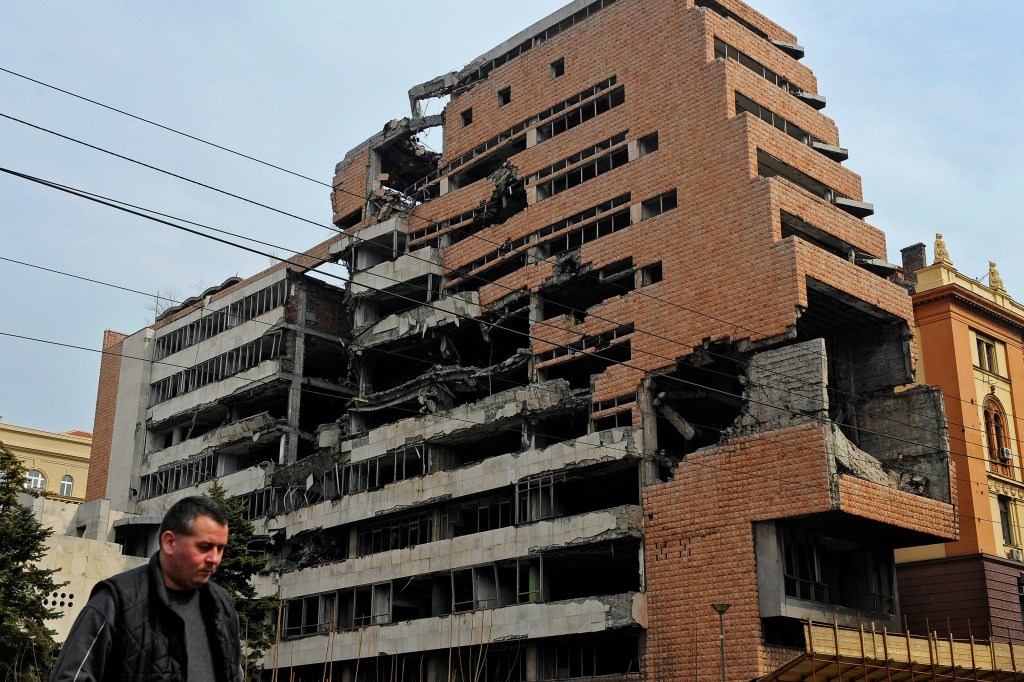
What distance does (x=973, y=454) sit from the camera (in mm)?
46562

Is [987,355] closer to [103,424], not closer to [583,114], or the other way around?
[583,114]

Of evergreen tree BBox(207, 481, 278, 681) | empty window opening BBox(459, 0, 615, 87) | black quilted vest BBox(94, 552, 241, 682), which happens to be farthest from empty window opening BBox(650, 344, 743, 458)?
black quilted vest BBox(94, 552, 241, 682)

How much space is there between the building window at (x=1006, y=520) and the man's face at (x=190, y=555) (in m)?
47.0

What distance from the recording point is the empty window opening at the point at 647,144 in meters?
46.1

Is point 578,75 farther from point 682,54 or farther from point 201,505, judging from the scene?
point 201,505

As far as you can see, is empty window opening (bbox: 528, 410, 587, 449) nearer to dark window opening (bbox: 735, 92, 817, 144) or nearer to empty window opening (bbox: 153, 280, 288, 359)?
dark window opening (bbox: 735, 92, 817, 144)

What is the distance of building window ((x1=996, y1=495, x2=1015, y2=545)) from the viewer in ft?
154

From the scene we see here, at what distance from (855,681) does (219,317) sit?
42.0m

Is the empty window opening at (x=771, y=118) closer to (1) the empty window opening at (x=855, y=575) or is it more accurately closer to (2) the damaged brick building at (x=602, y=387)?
(2) the damaged brick building at (x=602, y=387)

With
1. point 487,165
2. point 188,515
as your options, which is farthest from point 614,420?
point 188,515

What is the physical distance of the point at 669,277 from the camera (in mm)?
42594

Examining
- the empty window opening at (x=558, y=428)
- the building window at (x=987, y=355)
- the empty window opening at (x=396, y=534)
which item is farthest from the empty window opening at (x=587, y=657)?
the building window at (x=987, y=355)

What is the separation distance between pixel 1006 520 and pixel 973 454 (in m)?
3.38

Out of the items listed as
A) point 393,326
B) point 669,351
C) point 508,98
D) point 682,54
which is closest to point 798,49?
point 682,54
